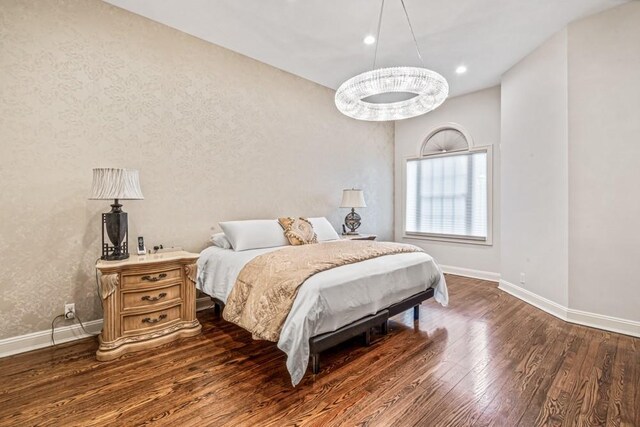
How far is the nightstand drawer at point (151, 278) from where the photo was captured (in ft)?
7.96

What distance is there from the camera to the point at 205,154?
3.46m

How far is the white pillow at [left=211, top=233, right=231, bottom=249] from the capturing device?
330 centimetres

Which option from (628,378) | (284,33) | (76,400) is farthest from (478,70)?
Answer: (76,400)

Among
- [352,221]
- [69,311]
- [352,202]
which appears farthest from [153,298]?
[352,221]

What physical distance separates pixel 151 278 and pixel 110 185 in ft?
2.77

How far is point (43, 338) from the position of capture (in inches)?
97.8

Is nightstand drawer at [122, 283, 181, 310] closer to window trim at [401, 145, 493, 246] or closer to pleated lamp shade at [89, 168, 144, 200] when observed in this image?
pleated lamp shade at [89, 168, 144, 200]

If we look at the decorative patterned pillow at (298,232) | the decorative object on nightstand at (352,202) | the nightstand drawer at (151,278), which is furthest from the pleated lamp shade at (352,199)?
the nightstand drawer at (151,278)

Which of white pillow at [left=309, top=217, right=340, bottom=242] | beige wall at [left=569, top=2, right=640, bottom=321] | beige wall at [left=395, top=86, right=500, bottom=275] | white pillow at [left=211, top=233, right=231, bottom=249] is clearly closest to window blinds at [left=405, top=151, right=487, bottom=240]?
beige wall at [left=395, top=86, right=500, bottom=275]

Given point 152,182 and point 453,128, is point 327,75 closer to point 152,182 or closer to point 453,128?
point 453,128

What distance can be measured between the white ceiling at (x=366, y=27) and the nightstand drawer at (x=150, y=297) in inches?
106

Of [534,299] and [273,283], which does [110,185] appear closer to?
[273,283]

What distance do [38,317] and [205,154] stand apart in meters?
2.12

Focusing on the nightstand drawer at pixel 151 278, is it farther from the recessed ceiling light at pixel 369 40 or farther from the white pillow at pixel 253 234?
the recessed ceiling light at pixel 369 40
